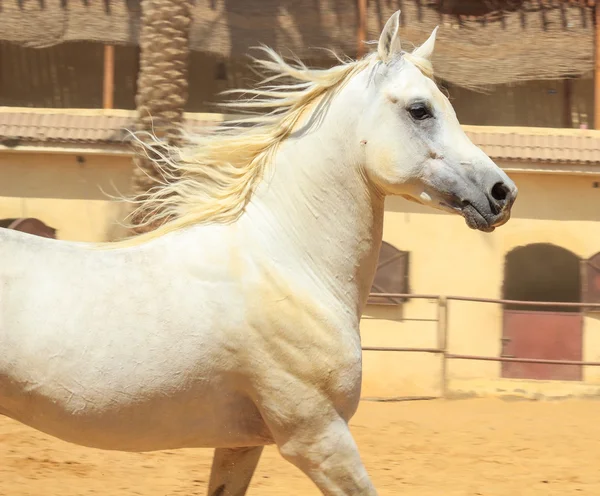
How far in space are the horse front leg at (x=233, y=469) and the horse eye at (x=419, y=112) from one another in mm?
1379

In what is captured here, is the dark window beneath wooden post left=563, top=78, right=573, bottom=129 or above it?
beneath

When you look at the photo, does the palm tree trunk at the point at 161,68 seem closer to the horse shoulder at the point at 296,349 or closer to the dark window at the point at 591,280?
the dark window at the point at 591,280

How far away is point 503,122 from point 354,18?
3717 millimetres

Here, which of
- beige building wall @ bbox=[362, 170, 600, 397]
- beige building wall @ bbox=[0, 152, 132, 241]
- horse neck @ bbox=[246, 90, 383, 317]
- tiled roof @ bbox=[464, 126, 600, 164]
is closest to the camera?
horse neck @ bbox=[246, 90, 383, 317]

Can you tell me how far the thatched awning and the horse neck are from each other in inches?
393

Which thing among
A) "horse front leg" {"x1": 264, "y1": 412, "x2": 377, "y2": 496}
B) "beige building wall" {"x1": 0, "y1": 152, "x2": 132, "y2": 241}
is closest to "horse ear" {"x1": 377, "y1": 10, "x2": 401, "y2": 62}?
"horse front leg" {"x1": 264, "y1": 412, "x2": 377, "y2": 496}

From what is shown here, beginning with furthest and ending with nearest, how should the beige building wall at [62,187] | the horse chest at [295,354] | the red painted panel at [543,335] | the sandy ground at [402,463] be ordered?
the beige building wall at [62,187]
the red painted panel at [543,335]
the sandy ground at [402,463]
the horse chest at [295,354]

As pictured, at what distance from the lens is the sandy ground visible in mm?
6133

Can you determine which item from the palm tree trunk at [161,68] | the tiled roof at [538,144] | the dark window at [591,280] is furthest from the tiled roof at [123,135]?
the palm tree trunk at [161,68]

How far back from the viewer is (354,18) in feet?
45.4

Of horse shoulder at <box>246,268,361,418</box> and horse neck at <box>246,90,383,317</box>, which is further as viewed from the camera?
horse neck at <box>246,90,383,317</box>

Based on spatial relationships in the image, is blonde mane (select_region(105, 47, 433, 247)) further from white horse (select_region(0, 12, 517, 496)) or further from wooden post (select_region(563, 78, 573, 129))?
wooden post (select_region(563, 78, 573, 129))

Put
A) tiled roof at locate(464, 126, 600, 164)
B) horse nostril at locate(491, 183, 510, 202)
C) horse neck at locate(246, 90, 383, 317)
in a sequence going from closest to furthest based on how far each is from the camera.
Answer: horse nostril at locate(491, 183, 510, 202), horse neck at locate(246, 90, 383, 317), tiled roof at locate(464, 126, 600, 164)

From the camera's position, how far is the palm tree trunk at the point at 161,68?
10641mm
